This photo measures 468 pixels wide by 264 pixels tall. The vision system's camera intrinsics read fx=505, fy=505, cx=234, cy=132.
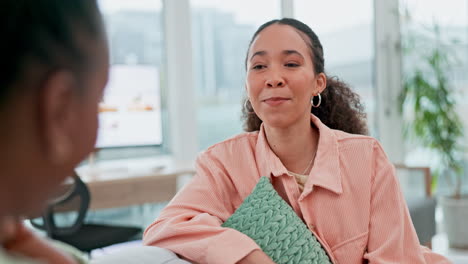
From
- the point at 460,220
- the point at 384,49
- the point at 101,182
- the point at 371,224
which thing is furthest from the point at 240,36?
the point at 371,224

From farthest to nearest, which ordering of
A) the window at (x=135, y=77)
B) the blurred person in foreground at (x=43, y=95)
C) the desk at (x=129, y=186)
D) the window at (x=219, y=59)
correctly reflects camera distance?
the window at (x=219, y=59) < the window at (x=135, y=77) < the desk at (x=129, y=186) < the blurred person in foreground at (x=43, y=95)

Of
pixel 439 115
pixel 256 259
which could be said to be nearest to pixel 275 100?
pixel 256 259

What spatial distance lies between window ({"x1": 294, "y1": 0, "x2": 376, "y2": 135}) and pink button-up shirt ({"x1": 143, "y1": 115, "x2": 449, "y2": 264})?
10.9 ft

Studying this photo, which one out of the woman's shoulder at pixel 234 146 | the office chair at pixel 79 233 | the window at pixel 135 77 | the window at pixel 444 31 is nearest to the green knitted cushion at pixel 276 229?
the woman's shoulder at pixel 234 146

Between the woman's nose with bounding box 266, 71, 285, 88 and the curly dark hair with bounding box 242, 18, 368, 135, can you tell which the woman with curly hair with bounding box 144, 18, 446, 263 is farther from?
the curly dark hair with bounding box 242, 18, 368, 135

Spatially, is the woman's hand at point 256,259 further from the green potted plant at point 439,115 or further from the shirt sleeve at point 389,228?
the green potted plant at point 439,115

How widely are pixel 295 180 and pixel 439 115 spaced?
313cm

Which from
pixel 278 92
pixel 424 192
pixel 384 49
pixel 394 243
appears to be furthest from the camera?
pixel 384 49

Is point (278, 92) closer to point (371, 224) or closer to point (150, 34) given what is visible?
point (371, 224)

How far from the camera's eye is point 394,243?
1.34m

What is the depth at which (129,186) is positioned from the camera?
10.6ft

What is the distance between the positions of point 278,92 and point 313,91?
0.17 metres

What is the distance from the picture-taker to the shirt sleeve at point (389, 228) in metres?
1.34

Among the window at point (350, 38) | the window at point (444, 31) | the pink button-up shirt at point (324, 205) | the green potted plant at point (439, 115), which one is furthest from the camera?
the window at point (350, 38)
